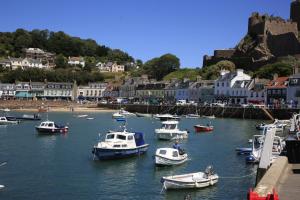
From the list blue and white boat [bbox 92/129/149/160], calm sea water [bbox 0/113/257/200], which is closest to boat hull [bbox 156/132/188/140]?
calm sea water [bbox 0/113/257/200]

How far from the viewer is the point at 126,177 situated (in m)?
29.3

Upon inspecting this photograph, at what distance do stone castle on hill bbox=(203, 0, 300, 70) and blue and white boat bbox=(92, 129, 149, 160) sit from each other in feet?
313

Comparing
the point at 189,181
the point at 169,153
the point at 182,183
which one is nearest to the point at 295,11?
the point at 169,153

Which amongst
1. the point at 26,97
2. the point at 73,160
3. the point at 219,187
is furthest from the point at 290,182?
the point at 26,97

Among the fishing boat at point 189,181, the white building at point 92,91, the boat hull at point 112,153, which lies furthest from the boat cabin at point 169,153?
the white building at point 92,91

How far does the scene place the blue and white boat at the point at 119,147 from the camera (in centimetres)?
3491

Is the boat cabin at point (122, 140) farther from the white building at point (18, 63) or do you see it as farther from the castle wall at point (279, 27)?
the white building at point (18, 63)

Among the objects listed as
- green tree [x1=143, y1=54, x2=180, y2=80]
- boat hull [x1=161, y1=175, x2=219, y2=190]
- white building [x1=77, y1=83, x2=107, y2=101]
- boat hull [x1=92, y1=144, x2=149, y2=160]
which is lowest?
boat hull [x1=161, y1=175, x2=219, y2=190]

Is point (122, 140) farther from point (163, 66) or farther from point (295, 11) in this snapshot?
point (163, 66)

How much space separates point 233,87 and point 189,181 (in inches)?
3420

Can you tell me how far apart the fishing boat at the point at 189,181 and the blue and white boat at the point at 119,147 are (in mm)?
10150

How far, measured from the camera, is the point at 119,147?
35.7 meters

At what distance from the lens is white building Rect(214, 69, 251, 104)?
10744cm

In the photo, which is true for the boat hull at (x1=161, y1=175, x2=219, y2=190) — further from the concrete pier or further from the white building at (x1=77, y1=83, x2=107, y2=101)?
the white building at (x1=77, y1=83, x2=107, y2=101)
